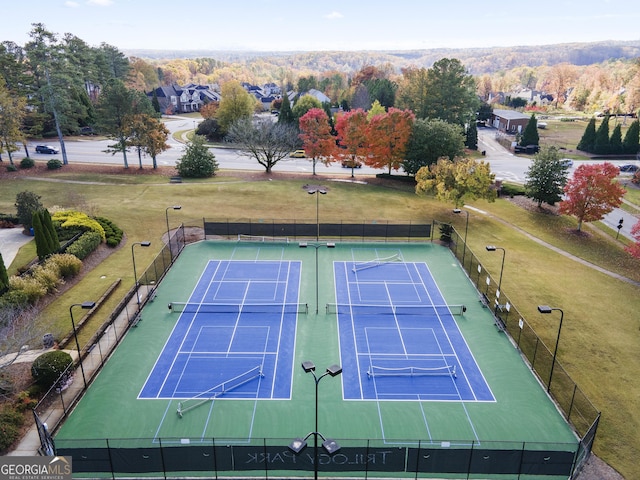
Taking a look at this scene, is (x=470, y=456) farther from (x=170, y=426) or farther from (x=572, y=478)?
(x=170, y=426)

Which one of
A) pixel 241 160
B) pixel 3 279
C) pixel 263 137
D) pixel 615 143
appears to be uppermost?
pixel 263 137

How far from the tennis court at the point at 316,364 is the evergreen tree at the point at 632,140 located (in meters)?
61.4

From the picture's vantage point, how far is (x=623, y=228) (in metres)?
45.8

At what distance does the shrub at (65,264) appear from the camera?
30906mm

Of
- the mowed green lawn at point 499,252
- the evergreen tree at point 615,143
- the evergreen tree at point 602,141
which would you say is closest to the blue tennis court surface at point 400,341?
the mowed green lawn at point 499,252

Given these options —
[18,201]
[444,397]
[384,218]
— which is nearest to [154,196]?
[18,201]

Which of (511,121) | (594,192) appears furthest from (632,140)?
(594,192)

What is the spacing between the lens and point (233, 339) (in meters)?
26.3

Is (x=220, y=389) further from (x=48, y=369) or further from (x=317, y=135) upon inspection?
(x=317, y=135)

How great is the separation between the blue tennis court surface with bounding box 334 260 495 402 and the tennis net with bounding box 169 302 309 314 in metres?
2.82

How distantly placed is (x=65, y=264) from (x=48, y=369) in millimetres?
11600

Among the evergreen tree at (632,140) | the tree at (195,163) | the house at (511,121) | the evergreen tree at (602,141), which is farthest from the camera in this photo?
the house at (511,121)

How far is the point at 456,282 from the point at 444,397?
505 inches

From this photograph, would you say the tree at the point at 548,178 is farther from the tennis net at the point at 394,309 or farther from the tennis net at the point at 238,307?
the tennis net at the point at 238,307
